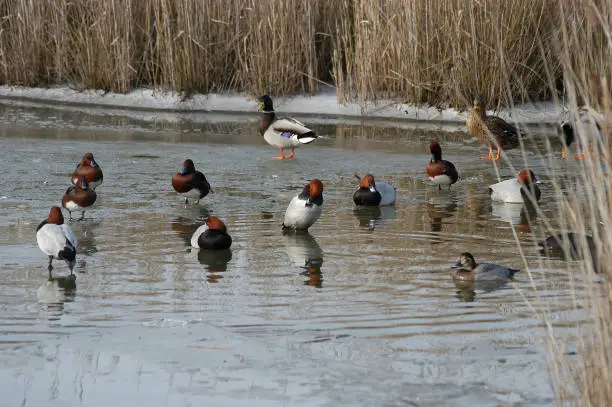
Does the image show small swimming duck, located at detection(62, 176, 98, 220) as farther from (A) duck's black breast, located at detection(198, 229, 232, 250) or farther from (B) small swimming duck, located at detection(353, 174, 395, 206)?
(B) small swimming duck, located at detection(353, 174, 395, 206)

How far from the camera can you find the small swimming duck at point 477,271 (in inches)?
274

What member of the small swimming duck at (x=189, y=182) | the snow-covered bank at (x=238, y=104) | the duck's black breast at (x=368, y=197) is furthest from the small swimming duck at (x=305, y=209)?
the snow-covered bank at (x=238, y=104)

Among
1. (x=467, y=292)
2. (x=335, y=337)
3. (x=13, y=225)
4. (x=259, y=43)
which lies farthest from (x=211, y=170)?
(x=335, y=337)

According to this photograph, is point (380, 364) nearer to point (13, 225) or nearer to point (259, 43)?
point (13, 225)

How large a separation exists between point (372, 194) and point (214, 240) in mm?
2383

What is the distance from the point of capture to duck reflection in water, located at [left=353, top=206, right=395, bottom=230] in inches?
367

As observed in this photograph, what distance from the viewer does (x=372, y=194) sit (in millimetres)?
9906

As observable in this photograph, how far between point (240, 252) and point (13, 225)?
2041 mm

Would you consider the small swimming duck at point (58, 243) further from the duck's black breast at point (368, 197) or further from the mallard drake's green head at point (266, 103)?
the mallard drake's green head at point (266, 103)

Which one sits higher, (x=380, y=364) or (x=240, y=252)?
(x=240, y=252)

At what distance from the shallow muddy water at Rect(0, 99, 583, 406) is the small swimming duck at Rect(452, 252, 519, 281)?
4.4 inches

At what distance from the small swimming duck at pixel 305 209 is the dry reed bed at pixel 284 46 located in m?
6.34

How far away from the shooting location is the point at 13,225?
28.9 ft

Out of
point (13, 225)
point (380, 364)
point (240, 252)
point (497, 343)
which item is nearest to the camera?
point (380, 364)
